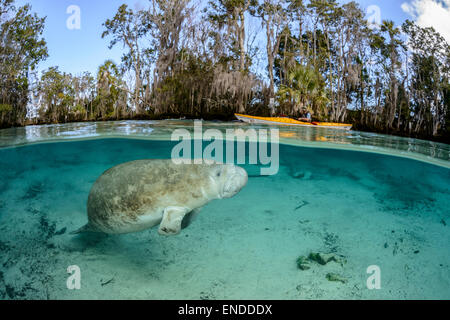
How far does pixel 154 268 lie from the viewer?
476cm

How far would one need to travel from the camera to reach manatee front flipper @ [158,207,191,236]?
3.31m

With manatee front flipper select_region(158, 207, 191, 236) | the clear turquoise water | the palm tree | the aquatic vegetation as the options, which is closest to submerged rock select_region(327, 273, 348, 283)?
the clear turquoise water

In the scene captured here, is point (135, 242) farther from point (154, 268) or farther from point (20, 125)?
point (20, 125)

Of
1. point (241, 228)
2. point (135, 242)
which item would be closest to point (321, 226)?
point (241, 228)

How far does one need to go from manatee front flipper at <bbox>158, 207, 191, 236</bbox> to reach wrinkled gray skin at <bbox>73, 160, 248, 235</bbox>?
1cm

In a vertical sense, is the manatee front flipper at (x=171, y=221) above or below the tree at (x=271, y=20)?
below

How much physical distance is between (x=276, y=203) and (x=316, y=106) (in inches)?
887

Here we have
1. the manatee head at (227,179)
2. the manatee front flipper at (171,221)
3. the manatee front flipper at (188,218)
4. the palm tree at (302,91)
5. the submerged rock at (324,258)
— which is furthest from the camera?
the palm tree at (302,91)

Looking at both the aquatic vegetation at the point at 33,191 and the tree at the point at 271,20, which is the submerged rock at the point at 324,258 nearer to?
the aquatic vegetation at the point at 33,191

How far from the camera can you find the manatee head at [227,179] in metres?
3.71

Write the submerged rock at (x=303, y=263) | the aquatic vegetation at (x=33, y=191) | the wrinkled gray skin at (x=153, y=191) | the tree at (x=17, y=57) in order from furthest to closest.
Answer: the tree at (x=17, y=57)
the aquatic vegetation at (x=33, y=191)
the submerged rock at (x=303, y=263)
the wrinkled gray skin at (x=153, y=191)

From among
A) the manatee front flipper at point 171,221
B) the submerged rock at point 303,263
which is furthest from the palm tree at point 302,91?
the manatee front flipper at point 171,221

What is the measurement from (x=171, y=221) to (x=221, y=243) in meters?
3.10

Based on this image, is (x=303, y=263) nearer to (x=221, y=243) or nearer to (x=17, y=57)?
(x=221, y=243)
